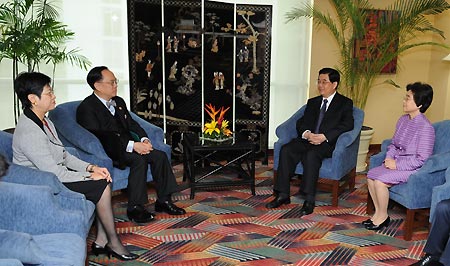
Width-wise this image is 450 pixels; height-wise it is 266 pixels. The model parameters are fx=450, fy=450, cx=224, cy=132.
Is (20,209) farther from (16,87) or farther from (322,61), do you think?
(322,61)

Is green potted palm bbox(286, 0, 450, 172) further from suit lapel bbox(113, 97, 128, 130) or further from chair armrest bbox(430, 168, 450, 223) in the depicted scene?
suit lapel bbox(113, 97, 128, 130)

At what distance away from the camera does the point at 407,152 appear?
379 cm

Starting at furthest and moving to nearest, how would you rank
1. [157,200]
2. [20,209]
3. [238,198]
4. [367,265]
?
[238,198] < [157,200] < [367,265] < [20,209]

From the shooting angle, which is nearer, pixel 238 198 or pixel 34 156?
pixel 34 156

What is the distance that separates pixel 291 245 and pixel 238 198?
1.20 meters

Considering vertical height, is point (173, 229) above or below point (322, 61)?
below

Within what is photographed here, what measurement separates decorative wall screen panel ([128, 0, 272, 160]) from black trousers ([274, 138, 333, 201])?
161 centimetres

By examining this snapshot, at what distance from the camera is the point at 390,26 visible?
5.34 m

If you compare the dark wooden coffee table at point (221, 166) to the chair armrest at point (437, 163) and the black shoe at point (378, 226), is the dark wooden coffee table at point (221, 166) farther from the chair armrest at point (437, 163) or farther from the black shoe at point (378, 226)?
the chair armrest at point (437, 163)

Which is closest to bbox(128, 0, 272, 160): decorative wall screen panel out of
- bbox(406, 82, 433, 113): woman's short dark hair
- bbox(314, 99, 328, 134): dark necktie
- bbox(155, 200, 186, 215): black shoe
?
bbox(314, 99, 328, 134): dark necktie

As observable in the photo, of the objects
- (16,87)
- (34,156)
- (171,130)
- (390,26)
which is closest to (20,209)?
(34,156)

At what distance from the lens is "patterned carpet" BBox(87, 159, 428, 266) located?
3.29m

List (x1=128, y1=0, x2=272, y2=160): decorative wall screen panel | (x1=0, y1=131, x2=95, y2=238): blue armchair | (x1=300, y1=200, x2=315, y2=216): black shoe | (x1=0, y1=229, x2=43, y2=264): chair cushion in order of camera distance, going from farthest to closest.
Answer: (x1=128, y1=0, x2=272, y2=160): decorative wall screen panel, (x1=300, y1=200, x2=315, y2=216): black shoe, (x1=0, y1=131, x2=95, y2=238): blue armchair, (x1=0, y1=229, x2=43, y2=264): chair cushion

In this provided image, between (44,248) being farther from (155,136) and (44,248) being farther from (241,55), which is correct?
(241,55)
